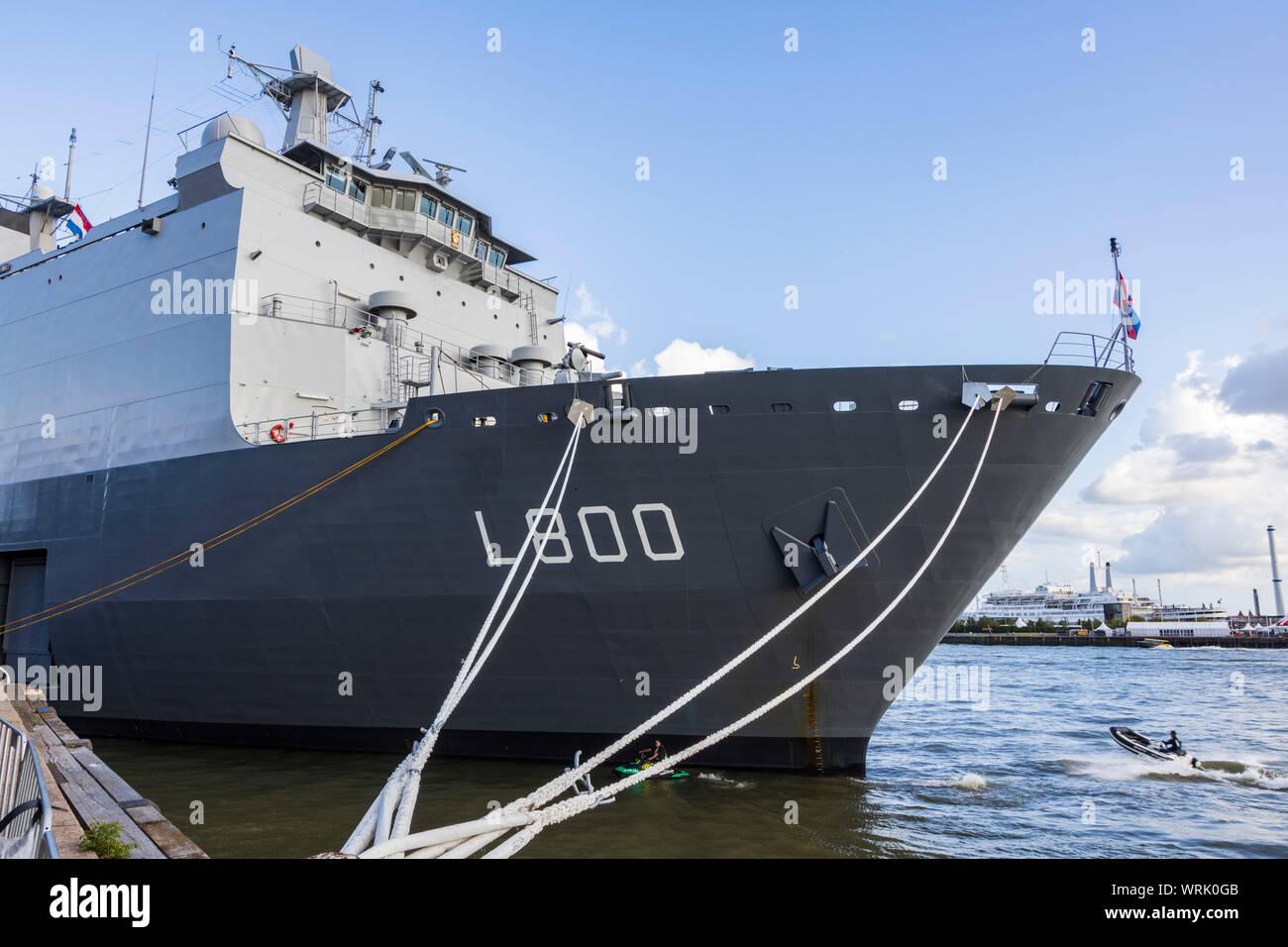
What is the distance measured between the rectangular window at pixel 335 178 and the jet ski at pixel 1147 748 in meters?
17.0

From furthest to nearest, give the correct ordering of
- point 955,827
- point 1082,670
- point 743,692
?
1. point 1082,670
2. point 743,692
3. point 955,827

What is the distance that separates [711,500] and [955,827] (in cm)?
441

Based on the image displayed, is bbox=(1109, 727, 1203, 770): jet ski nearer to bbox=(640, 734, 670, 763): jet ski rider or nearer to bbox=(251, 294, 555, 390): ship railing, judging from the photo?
bbox=(640, 734, 670, 763): jet ski rider

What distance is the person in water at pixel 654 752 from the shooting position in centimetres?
930

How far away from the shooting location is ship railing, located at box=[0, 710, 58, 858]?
3538mm

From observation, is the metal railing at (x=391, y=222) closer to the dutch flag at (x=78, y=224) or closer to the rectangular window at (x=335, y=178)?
the rectangular window at (x=335, y=178)

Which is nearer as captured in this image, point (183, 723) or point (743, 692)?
point (743, 692)

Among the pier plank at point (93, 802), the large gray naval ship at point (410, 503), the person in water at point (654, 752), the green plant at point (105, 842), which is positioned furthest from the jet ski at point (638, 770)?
the green plant at point (105, 842)

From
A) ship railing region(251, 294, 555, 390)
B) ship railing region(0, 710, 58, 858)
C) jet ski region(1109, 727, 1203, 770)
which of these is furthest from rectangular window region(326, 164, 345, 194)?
jet ski region(1109, 727, 1203, 770)

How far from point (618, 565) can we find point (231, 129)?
31.6 feet

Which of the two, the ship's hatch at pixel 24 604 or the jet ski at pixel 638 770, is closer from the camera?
the jet ski at pixel 638 770
